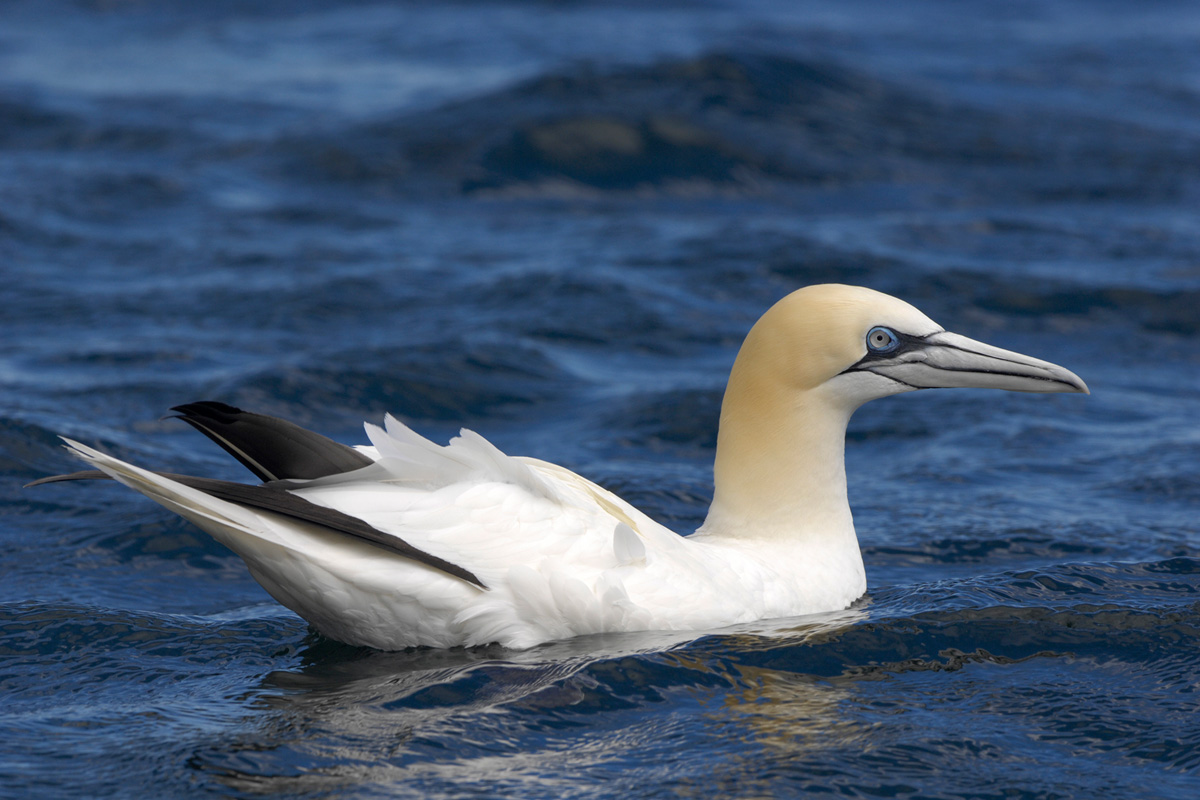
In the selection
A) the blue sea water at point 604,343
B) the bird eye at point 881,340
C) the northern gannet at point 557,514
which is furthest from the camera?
the bird eye at point 881,340

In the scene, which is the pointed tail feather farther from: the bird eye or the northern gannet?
the bird eye

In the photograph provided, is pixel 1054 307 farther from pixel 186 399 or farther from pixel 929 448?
pixel 186 399

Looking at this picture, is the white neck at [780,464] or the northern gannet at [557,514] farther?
the white neck at [780,464]

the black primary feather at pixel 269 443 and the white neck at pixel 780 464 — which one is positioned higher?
the black primary feather at pixel 269 443

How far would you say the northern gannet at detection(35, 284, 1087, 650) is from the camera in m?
5.03

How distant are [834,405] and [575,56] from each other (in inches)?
555

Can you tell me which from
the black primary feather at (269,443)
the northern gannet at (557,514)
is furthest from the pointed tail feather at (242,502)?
the black primary feather at (269,443)

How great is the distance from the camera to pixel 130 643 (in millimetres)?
5766

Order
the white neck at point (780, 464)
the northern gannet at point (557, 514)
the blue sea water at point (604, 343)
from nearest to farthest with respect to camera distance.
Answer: the blue sea water at point (604, 343), the northern gannet at point (557, 514), the white neck at point (780, 464)

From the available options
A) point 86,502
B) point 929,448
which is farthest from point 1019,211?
point 86,502

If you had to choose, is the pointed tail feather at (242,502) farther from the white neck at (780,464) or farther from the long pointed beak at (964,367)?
the long pointed beak at (964,367)

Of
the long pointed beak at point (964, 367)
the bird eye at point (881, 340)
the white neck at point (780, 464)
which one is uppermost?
the bird eye at point (881, 340)

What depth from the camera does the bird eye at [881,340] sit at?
5852mm

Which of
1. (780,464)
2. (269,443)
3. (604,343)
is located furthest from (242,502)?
(604,343)
